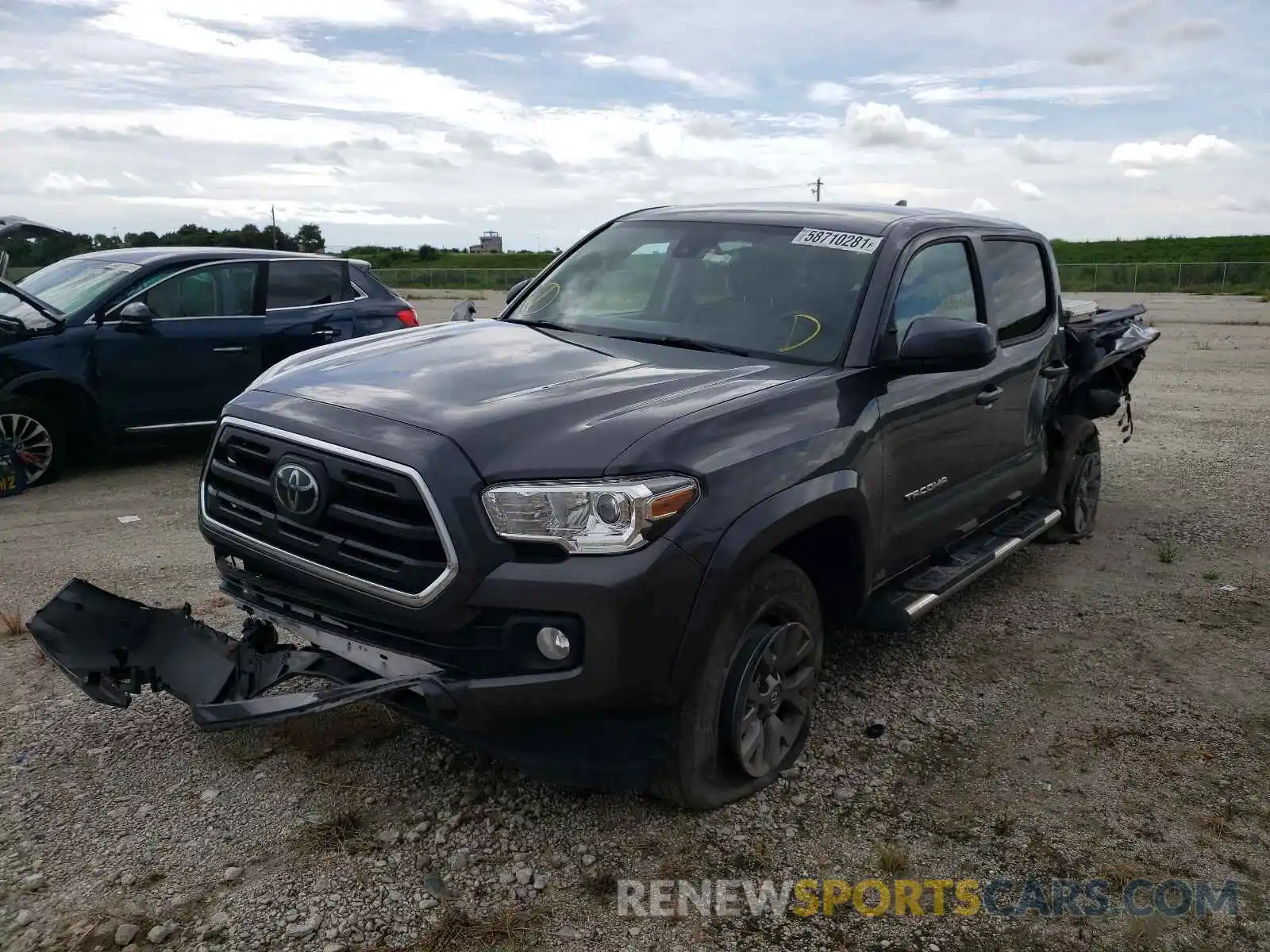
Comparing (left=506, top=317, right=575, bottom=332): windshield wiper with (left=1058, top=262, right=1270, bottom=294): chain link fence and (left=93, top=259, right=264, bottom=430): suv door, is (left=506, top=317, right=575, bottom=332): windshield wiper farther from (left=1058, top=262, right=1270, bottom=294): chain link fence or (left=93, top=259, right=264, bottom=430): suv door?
(left=1058, top=262, right=1270, bottom=294): chain link fence

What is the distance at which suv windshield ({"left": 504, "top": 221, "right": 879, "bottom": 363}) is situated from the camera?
4.09 meters

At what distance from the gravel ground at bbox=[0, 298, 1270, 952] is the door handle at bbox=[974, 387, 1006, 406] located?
3.77 ft

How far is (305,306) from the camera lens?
8.86 metres

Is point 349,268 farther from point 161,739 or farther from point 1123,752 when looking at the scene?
point 1123,752

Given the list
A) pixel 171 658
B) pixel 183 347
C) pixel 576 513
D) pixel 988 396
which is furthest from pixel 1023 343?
pixel 183 347

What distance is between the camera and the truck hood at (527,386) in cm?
300

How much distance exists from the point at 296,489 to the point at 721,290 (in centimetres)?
198

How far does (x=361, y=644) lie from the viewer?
125 inches

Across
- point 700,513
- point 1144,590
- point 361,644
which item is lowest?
point 1144,590

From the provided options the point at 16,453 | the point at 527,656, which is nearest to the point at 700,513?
the point at 527,656

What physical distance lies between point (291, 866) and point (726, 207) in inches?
130

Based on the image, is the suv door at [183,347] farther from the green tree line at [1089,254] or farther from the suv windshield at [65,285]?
the green tree line at [1089,254]

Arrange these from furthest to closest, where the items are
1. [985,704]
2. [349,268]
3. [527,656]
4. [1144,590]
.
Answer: [349,268] → [1144,590] → [985,704] → [527,656]

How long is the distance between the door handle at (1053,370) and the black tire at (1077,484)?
20.1 inches
